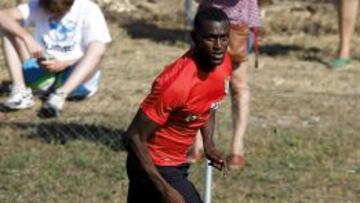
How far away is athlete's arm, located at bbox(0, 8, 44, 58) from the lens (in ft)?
27.0

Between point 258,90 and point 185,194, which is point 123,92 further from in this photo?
point 185,194

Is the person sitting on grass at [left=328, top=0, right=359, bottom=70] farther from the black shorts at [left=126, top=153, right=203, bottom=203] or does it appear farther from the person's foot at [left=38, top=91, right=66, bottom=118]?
the black shorts at [left=126, top=153, right=203, bottom=203]

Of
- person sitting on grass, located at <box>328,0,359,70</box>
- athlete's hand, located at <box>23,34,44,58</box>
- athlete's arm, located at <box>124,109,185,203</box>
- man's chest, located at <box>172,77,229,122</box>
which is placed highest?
man's chest, located at <box>172,77,229,122</box>

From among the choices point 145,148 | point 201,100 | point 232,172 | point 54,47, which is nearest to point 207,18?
point 201,100

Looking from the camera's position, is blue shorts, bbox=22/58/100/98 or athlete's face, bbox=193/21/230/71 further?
blue shorts, bbox=22/58/100/98

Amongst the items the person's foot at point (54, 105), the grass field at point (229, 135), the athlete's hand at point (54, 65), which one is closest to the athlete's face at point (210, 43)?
the grass field at point (229, 135)

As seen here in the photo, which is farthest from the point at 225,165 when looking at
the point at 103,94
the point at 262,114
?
the point at 103,94

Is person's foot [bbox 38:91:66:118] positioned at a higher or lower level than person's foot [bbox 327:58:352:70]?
higher

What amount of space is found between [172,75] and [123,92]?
14.8ft

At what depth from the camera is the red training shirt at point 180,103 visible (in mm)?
4965

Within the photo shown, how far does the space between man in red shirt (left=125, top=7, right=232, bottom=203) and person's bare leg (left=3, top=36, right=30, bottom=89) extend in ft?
12.2

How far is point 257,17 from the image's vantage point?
750 centimetres

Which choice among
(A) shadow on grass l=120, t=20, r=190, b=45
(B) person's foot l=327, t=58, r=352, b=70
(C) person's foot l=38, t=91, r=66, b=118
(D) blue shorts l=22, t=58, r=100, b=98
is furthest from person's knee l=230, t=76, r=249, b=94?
(A) shadow on grass l=120, t=20, r=190, b=45

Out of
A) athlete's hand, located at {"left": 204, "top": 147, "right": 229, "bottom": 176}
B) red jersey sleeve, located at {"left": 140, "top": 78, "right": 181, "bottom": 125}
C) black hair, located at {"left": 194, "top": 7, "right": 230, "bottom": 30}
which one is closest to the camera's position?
red jersey sleeve, located at {"left": 140, "top": 78, "right": 181, "bottom": 125}
